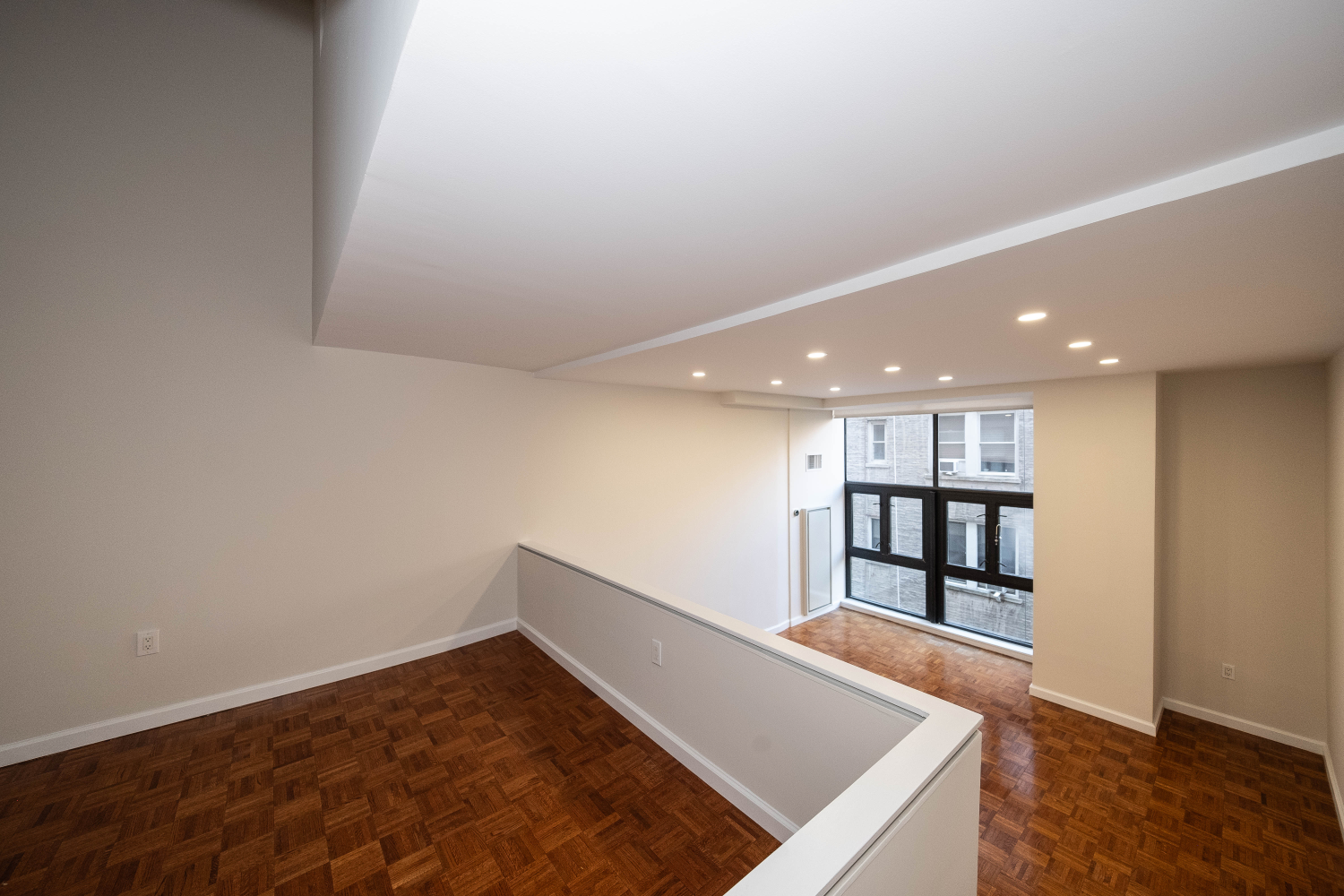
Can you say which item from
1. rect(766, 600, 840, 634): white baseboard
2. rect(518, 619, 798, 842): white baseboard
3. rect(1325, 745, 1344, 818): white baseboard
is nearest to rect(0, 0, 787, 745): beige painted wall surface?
rect(518, 619, 798, 842): white baseboard

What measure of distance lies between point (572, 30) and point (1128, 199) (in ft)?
3.93

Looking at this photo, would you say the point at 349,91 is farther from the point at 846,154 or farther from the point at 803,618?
the point at 803,618

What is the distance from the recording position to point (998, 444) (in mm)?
5266

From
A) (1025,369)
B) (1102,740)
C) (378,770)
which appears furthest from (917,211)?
(1102,740)

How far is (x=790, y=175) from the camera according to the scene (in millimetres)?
1025

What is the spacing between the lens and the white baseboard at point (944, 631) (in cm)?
471

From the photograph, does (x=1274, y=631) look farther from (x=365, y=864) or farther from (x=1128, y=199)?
(x=365, y=864)

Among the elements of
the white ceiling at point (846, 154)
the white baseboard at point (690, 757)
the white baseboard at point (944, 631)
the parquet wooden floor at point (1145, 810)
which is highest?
the white ceiling at point (846, 154)

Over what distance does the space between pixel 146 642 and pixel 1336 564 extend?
6426mm

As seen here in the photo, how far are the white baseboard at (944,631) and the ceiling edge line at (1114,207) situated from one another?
4.59 metres

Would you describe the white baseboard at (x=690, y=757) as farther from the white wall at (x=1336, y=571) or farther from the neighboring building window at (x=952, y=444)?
the neighboring building window at (x=952, y=444)

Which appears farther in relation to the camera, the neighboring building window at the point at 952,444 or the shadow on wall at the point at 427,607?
the neighboring building window at the point at 952,444

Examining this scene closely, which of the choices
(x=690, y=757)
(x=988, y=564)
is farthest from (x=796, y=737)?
(x=988, y=564)

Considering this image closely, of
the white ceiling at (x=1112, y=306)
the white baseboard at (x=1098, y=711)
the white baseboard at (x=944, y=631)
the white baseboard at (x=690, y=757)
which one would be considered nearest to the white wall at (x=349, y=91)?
the white ceiling at (x=1112, y=306)
